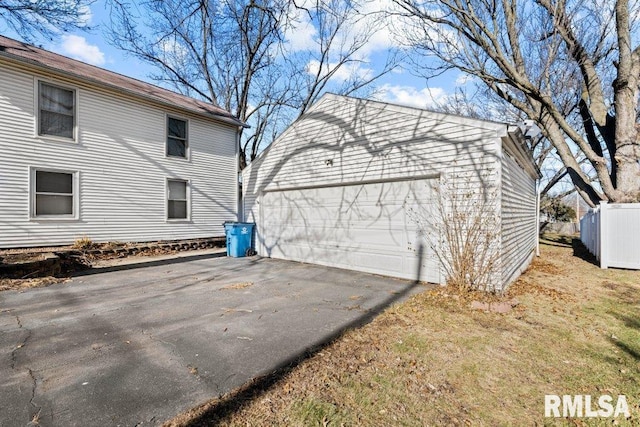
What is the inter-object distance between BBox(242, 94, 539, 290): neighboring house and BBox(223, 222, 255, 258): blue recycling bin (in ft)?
2.04

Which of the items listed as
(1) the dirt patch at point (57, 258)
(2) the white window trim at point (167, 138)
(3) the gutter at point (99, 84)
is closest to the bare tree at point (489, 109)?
(3) the gutter at point (99, 84)

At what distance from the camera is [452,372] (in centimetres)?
294

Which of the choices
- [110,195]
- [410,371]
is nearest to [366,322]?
[410,371]

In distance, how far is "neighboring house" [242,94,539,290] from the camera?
5.76m

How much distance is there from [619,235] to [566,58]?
5.48 meters

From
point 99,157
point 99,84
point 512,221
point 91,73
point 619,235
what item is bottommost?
point 619,235

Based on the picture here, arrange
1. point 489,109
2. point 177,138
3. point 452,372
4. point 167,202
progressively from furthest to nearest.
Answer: point 489,109 → point 177,138 → point 167,202 → point 452,372

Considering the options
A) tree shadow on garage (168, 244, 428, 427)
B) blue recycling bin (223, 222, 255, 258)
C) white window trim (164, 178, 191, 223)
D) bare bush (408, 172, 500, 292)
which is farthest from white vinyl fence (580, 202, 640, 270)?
white window trim (164, 178, 191, 223)

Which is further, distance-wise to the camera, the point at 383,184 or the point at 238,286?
the point at 383,184

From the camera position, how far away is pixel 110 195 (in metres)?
9.64

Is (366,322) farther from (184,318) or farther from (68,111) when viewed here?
(68,111)

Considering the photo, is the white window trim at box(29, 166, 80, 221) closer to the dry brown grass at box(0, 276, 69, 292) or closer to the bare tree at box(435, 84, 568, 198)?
the dry brown grass at box(0, 276, 69, 292)
